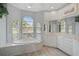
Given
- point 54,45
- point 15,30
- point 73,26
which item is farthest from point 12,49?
point 73,26

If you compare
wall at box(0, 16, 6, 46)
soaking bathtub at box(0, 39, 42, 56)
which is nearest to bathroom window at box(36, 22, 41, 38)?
soaking bathtub at box(0, 39, 42, 56)

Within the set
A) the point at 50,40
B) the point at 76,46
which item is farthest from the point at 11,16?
the point at 76,46

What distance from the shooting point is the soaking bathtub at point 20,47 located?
7.25 feet

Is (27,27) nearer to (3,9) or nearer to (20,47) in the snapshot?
(20,47)

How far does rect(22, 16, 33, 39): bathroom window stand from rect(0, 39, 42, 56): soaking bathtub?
Answer: 108 millimetres

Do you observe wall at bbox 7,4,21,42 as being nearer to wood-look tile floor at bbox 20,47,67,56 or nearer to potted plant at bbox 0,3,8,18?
potted plant at bbox 0,3,8,18

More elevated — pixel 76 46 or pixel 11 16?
pixel 11 16

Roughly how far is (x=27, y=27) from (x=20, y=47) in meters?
0.36

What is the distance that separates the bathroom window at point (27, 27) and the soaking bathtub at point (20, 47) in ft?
0.35

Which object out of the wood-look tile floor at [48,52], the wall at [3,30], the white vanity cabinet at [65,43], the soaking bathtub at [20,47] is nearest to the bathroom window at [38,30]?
the soaking bathtub at [20,47]

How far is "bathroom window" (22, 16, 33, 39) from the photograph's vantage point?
2.26 meters

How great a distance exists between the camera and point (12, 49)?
7.27ft

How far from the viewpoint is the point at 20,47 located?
2252 millimetres

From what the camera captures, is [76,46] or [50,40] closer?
[76,46]
